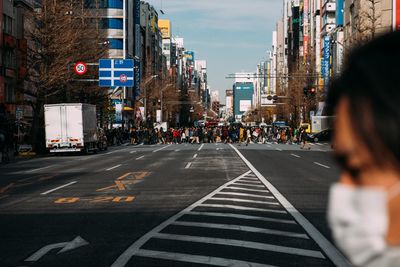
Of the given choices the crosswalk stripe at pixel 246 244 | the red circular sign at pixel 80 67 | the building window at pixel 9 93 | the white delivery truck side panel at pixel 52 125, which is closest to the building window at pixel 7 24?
the building window at pixel 9 93

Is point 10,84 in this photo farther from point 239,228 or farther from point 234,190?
point 239,228

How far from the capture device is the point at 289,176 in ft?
66.9

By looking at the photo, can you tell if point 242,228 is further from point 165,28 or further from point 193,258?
point 165,28

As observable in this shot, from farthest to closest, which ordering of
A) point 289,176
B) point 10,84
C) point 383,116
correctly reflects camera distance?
point 10,84 < point 289,176 < point 383,116

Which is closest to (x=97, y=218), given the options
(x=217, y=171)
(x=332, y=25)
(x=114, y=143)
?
(x=217, y=171)

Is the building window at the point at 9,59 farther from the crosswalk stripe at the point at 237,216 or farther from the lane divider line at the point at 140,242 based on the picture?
the crosswalk stripe at the point at 237,216

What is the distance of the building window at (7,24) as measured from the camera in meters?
51.0

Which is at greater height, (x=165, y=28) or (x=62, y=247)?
(x=165, y=28)

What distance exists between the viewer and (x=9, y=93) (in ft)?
175

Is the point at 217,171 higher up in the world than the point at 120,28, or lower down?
lower down

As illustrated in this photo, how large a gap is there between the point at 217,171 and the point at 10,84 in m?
34.2

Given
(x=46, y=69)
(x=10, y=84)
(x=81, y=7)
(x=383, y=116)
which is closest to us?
(x=383, y=116)

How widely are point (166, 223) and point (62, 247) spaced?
2296 mm

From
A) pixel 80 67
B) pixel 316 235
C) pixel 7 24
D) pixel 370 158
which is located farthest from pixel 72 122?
pixel 370 158
